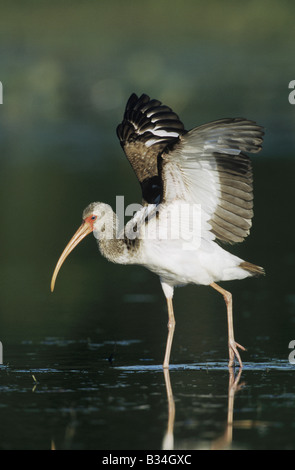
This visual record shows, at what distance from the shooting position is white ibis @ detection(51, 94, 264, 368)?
1055 cm

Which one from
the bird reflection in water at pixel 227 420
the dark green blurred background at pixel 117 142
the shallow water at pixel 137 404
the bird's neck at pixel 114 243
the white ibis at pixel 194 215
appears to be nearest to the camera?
the bird reflection in water at pixel 227 420

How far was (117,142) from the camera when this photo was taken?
42875 millimetres

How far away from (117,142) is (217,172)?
32.0 metres

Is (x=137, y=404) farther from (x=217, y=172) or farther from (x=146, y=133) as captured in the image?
(x=146, y=133)

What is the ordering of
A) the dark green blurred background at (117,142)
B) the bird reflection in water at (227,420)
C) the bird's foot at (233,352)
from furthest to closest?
the dark green blurred background at (117,142) → the bird's foot at (233,352) → the bird reflection in water at (227,420)

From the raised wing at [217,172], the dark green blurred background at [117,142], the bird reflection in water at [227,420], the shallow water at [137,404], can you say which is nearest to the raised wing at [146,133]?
the raised wing at [217,172]

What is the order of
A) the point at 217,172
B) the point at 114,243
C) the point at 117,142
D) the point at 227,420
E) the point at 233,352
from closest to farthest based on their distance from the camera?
the point at 227,420, the point at 233,352, the point at 217,172, the point at 114,243, the point at 117,142

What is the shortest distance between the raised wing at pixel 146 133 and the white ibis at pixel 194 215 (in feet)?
2.71

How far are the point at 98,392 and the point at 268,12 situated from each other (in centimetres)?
4797

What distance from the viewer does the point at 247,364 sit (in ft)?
35.3

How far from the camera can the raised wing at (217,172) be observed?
10.4 m

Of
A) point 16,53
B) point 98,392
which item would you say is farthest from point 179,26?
point 98,392

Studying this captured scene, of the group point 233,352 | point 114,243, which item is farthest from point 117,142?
point 233,352

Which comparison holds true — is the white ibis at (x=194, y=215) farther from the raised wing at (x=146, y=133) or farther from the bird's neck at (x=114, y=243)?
the raised wing at (x=146, y=133)
